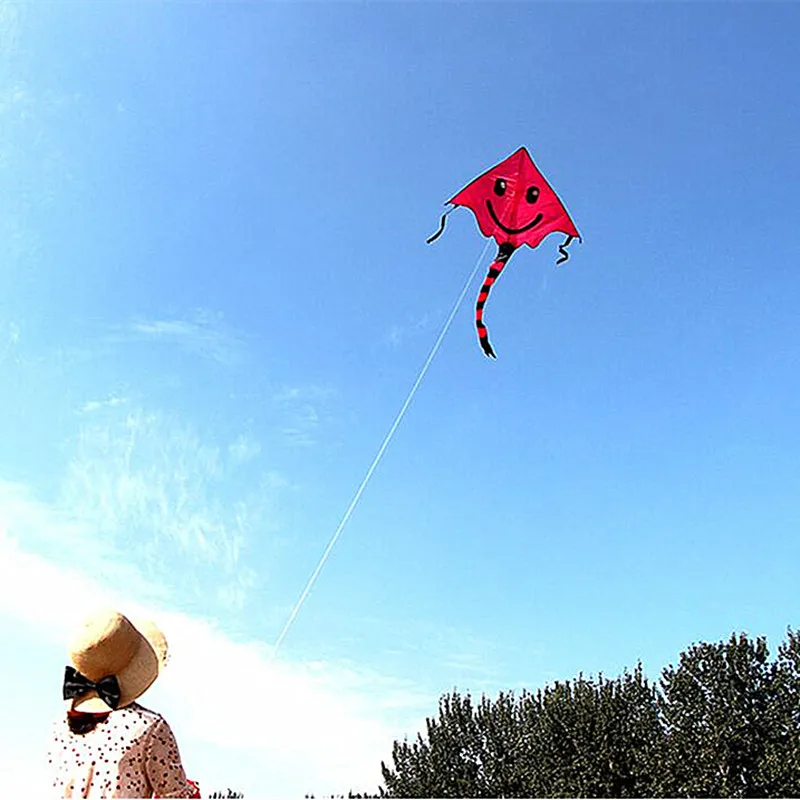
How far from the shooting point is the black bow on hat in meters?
3.43

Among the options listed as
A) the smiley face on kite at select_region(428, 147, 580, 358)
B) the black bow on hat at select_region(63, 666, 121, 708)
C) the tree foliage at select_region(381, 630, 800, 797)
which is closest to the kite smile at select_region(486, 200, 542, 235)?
A: the smiley face on kite at select_region(428, 147, 580, 358)

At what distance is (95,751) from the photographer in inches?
131

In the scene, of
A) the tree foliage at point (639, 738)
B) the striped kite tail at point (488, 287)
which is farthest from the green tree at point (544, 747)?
the striped kite tail at point (488, 287)

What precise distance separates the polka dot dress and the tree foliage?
912 inches

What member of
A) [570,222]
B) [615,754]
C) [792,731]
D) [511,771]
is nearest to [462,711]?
[511,771]

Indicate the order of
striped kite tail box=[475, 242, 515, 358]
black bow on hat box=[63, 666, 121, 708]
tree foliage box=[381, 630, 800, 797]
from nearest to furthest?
black bow on hat box=[63, 666, 121, 708]
striped kite tail box=[475, 242, 515, 358]
tree foliage box=[381, 630, 800, 797]

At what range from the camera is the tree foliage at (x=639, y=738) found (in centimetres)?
2461

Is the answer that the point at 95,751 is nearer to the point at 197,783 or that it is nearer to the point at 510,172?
the point at 197,783

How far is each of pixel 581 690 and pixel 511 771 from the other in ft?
9.80

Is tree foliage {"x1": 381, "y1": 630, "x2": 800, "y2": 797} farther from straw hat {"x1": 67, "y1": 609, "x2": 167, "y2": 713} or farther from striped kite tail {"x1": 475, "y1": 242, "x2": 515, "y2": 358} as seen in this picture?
straw hat {"x1": 67, "y1": 609, "x2": 167, "y2": 713}

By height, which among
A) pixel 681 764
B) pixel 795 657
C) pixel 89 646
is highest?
pixel 795 657

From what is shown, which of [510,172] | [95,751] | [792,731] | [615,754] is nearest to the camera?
[95,751]

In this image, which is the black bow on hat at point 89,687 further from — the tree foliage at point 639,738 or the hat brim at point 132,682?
the tree foliage at point 639,738

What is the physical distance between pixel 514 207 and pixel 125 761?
697cm
